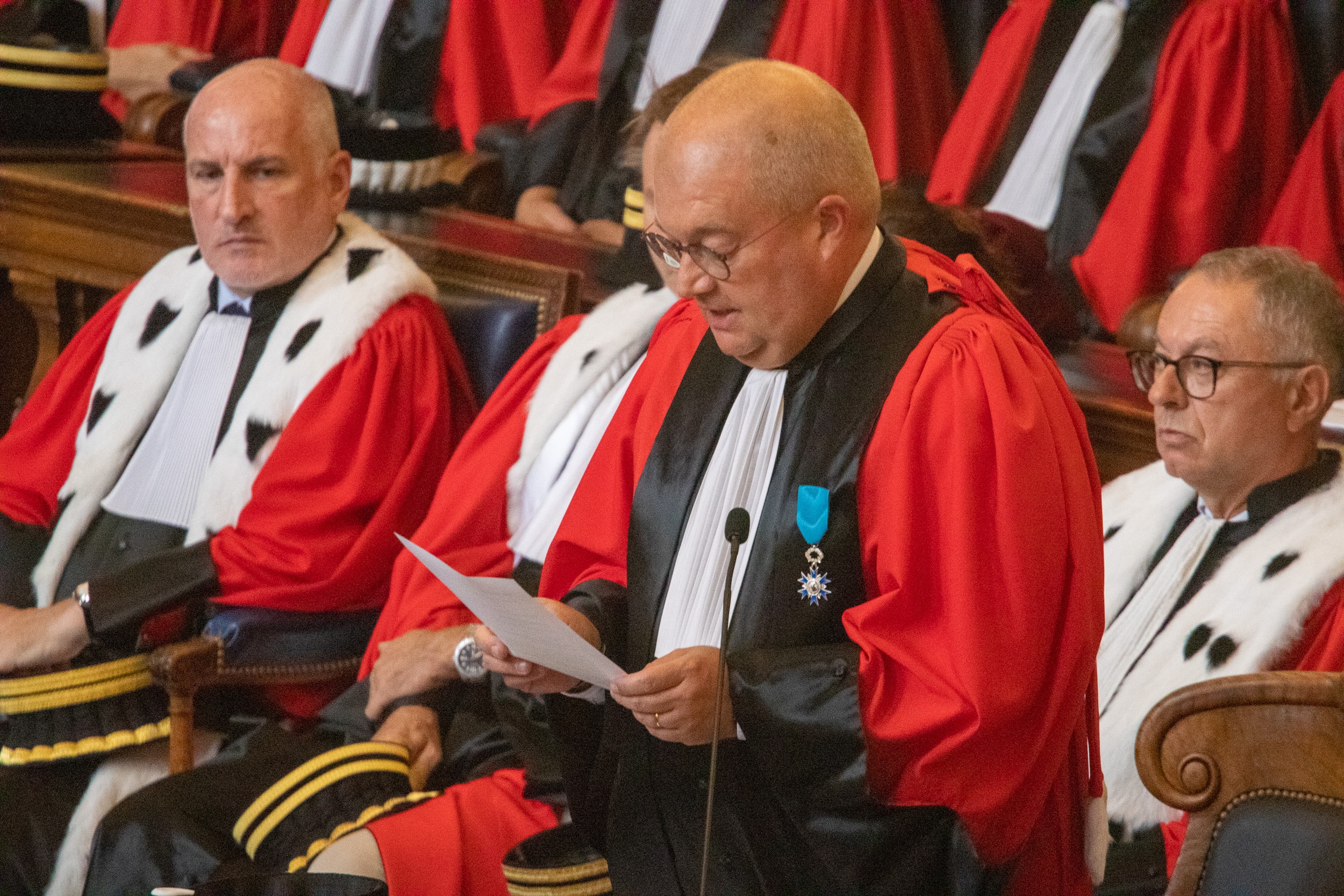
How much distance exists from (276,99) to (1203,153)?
2322mm

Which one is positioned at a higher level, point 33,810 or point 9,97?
point 9,97

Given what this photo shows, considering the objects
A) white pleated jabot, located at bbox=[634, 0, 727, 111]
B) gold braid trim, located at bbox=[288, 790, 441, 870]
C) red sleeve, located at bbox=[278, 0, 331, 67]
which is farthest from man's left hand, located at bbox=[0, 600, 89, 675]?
red sleeve, located at bbox=[278, 0, 331, 67]

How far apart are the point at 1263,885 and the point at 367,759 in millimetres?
1454

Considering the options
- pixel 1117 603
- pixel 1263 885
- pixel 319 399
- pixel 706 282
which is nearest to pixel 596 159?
pixel 319 399

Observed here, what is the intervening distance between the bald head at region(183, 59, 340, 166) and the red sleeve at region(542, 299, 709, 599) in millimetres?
1303

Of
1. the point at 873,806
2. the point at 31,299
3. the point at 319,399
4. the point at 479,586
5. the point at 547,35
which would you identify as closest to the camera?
the point at 479,586

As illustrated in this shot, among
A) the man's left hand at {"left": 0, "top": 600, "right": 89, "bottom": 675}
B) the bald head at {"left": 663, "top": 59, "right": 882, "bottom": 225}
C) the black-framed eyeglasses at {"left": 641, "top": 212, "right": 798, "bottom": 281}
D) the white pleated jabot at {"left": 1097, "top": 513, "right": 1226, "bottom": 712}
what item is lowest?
the man's left hand at {"left": 0, "top": 600, "right": 89, "bottom": 675}

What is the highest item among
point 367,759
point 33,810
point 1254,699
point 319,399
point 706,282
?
point 706,282

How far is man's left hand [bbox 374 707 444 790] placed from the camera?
274 cm

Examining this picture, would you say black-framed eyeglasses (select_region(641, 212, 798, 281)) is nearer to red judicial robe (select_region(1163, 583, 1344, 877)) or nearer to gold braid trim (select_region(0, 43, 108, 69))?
red judicial robe (select_region(1163, 583, 1344, 877))

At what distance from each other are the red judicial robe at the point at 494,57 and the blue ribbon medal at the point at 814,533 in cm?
391

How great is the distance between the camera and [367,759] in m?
2.60

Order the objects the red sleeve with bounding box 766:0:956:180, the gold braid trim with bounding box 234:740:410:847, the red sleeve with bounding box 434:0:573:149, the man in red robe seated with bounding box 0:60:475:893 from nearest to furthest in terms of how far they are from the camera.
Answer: the gold braid trim with bounding box 234:740:410:847 → the man in red robe seated with bounding box 0:60:475:893 → the red sleeve with bounding box 766:0:956:180 → the red sleeve with bounding box 434:0:573:149

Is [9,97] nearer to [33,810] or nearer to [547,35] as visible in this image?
[547,35]
